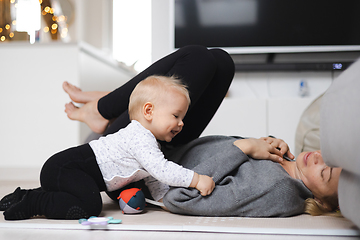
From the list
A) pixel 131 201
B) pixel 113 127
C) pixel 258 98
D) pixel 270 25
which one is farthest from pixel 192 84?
pixel 270 25

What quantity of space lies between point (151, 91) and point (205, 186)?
0.27m

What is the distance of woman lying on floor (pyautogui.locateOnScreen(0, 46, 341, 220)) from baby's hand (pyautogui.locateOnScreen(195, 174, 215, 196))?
0.02 m

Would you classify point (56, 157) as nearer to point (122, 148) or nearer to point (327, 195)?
point (122, 148)

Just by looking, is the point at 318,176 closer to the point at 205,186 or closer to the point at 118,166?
the point at 205,186

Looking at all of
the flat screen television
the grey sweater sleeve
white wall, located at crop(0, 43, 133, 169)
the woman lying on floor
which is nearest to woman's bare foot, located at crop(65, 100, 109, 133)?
the woman lying on floor

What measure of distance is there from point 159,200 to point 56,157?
0.29 metres

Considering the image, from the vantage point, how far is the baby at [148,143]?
85cm

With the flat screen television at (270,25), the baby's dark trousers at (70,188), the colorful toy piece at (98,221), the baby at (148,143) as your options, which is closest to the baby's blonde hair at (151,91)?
the baby at (148,143)

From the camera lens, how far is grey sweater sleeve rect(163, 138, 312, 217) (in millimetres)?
860

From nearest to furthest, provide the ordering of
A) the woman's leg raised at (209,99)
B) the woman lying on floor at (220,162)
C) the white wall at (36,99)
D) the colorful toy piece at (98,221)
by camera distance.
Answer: the colorful toy piece at (98,221) → the woman lying on floor at (220,162) → the woman's leg raised at (209,99) → the white wall at (36,99)

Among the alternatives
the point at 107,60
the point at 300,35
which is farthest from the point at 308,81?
the point at 107,60

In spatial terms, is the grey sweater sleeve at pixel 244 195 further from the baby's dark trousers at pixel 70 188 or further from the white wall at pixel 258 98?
the white wall at pixel 258 98

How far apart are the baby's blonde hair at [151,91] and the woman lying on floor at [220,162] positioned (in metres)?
0.07

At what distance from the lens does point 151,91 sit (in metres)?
0.91
